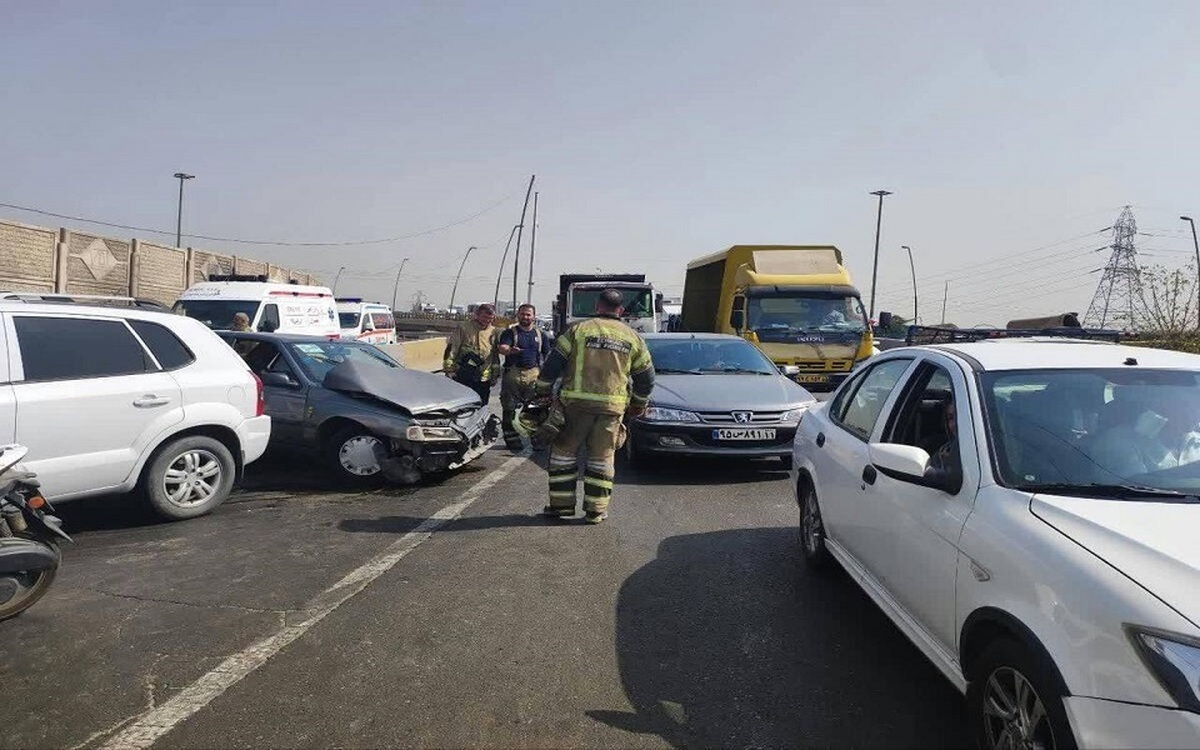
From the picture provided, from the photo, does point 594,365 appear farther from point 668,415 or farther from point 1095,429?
point 1095,429

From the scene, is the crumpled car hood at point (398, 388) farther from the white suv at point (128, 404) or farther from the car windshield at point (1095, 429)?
the car windshield at point (1095, 429)

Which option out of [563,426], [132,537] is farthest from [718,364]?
[132,537]

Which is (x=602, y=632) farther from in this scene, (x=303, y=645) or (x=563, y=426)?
(x=563, y=426)

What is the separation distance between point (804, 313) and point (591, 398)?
9.75 meters

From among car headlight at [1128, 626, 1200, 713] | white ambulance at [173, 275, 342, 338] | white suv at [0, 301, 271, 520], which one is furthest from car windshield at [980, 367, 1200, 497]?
white ambulance at [173, 275, 342, 338]

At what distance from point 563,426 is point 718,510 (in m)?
1.46

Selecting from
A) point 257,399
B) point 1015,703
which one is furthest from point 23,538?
point 1015,703

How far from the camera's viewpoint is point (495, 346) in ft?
32.7

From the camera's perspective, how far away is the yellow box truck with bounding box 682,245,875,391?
14359mm

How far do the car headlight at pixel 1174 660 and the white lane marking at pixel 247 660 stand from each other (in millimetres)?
3130

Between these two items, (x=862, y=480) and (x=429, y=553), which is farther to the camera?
(x=429, y=553)

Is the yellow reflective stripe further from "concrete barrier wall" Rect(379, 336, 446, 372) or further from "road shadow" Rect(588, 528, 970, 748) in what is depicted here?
"concrete barrier wall" Rect(379, 336, 446, 372)

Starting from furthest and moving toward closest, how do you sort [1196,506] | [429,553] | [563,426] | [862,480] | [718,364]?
[718,364] → [563,426] → [429,553] → [862,480] → [1196,506]

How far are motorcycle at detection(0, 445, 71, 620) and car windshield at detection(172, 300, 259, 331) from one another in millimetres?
11034
